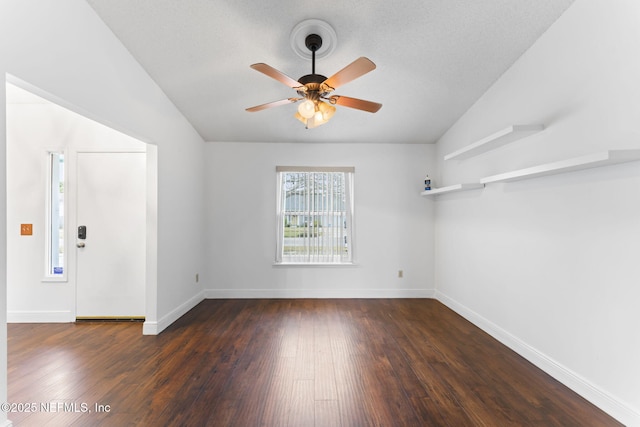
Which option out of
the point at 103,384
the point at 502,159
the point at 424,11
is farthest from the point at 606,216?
the point at 103,384

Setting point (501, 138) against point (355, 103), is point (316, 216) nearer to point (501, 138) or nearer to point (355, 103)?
point (355, 103)

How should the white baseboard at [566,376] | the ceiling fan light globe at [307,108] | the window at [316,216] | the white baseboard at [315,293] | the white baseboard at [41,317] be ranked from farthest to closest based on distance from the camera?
the window at [316,216] < the white baseboard at [315,293] < the white baseboard at [41,317] < the ceiling fan light globe at [307,108] < the white baseboard at [566,376]

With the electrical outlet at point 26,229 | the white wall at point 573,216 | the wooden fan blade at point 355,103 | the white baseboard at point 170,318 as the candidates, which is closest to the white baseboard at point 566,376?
the white wall at point 573,216

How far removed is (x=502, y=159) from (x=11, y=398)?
4.56 m

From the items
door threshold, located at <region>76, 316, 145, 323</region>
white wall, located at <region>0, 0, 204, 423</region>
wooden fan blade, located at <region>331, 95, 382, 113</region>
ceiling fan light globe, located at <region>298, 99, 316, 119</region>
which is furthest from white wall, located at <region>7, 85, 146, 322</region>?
wooden fan blade, located at <region>331, 95, 382, 113</region>

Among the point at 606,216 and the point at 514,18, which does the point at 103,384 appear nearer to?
the point at 606,216

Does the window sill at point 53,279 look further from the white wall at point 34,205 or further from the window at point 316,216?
the window at point 316,216

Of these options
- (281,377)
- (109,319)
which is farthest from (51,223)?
(281,377)

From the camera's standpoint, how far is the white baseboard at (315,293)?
475cm

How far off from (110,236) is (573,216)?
466 cm

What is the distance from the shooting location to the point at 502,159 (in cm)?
319

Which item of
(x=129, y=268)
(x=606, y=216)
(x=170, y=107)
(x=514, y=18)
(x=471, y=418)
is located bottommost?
(x=471, y=418)

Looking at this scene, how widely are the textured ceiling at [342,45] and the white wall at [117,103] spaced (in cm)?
23

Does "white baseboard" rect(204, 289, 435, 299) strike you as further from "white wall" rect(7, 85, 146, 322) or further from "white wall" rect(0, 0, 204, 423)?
"white wall" rect(7, 85, 146, 322)
